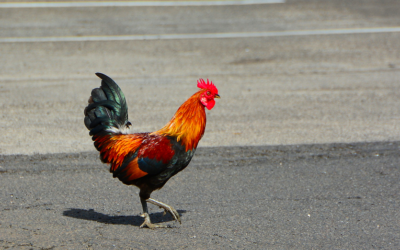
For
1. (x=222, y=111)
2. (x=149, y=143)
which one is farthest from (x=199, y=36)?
(x=149, y=143)

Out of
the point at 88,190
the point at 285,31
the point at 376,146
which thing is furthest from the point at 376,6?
the point at 88,190

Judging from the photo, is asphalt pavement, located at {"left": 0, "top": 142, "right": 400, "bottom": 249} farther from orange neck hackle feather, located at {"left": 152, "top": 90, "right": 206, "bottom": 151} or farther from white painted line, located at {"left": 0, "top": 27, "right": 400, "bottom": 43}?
white painted line, located at {"left": 0, "top": 27, "right": 400, "bottom": 43}

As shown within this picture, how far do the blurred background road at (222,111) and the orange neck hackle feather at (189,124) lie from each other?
0.96m

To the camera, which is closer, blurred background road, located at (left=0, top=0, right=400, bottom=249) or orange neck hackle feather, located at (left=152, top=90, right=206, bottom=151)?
orange neck hackle feather, located at (left=152, top=90, right=206, bottom=151)

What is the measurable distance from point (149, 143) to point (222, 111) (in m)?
3.91

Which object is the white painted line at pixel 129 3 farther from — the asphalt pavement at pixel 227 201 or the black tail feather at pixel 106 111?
the black tail feather at pixel 106 111

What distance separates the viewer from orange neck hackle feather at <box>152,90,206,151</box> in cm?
481

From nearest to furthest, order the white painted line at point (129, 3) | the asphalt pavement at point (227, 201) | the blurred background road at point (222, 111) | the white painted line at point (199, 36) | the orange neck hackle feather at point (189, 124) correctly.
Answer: the asphalt pavement at point (227, 201), the orange neck hackle feather at point (189, 124), the blurred background road at point (222, 111), the white painted line at point (199, 36), the white painted line at point (129, 3)

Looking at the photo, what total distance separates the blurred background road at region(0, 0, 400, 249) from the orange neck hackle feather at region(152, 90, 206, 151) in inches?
37.9

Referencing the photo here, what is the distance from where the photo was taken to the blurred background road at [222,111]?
5.00 metres

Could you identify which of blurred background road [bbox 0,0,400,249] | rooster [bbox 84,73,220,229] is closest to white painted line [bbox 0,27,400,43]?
blurred background road [bbox 0,0,400,249]

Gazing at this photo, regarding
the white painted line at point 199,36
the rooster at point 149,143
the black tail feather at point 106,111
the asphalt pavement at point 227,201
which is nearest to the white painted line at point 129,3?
the white painted line at point 199,36

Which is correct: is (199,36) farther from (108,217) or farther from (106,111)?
(108,217)

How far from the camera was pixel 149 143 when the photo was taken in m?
4.80
